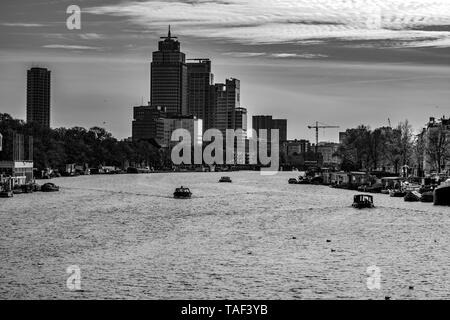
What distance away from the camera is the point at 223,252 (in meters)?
46.1

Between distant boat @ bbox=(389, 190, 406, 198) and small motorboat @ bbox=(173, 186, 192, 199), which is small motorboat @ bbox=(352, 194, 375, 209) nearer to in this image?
distant boat @ bbox=(389, 190, 406, 198)

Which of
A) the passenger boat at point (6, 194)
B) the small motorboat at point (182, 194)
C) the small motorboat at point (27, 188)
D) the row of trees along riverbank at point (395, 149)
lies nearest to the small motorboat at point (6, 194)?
the passenger boat at point (6, 194)

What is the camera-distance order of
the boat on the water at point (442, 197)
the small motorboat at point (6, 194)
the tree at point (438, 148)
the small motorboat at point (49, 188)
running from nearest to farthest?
the boat on the water at point (442, 197) → the small motorboat at point (6, 194) → the small motorboat at point (49, 188) → the tree at point (438, 148)

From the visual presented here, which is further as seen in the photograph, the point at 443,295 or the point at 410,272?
the point at 410,272

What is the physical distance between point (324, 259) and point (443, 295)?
10.4 metres

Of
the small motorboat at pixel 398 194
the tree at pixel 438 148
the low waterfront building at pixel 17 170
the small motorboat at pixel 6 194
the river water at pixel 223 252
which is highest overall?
the tree at pixel 438 148

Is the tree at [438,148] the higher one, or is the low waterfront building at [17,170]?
the tree at [438,148]

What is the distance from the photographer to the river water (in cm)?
3509

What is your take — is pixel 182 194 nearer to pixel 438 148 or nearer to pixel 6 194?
pixel 6 194

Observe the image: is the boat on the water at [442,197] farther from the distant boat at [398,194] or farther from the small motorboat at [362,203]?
the distant boat at [398,194]

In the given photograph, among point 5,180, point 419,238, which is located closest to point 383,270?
point 419,238

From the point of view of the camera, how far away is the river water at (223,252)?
35.1m

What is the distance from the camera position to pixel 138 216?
7062 cm
